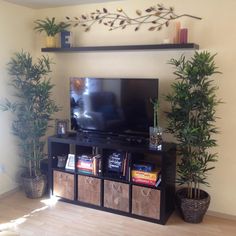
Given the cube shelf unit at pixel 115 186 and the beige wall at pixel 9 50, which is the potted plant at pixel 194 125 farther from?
the beige wall at pixel 9 50

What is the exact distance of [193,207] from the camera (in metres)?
2.89

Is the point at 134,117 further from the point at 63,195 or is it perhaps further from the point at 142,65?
the point at 63,195

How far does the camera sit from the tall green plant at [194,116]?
272 cm

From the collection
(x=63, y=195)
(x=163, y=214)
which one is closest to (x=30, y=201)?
(x=63, y=195)

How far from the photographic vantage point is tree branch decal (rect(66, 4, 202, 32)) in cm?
309

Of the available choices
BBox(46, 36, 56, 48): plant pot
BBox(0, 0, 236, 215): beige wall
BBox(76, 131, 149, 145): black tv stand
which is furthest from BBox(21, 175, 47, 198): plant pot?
BBox(46, 36, 56, 48): plant pot

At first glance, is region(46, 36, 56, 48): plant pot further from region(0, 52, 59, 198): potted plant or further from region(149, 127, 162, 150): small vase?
region(149, 127, 162, 150): small vase

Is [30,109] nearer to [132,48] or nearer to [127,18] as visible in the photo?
[132,48]

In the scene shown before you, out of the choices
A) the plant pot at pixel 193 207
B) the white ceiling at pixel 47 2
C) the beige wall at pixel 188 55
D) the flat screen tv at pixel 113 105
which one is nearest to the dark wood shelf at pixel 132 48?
the beige wall at pixel 188 55

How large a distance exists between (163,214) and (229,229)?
0.64 meters

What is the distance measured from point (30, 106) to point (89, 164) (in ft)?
3.14

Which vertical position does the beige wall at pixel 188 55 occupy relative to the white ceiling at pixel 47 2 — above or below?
below

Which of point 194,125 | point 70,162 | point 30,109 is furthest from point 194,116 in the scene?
point 30,109

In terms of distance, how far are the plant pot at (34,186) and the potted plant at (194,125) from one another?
Result: 1574 mm
